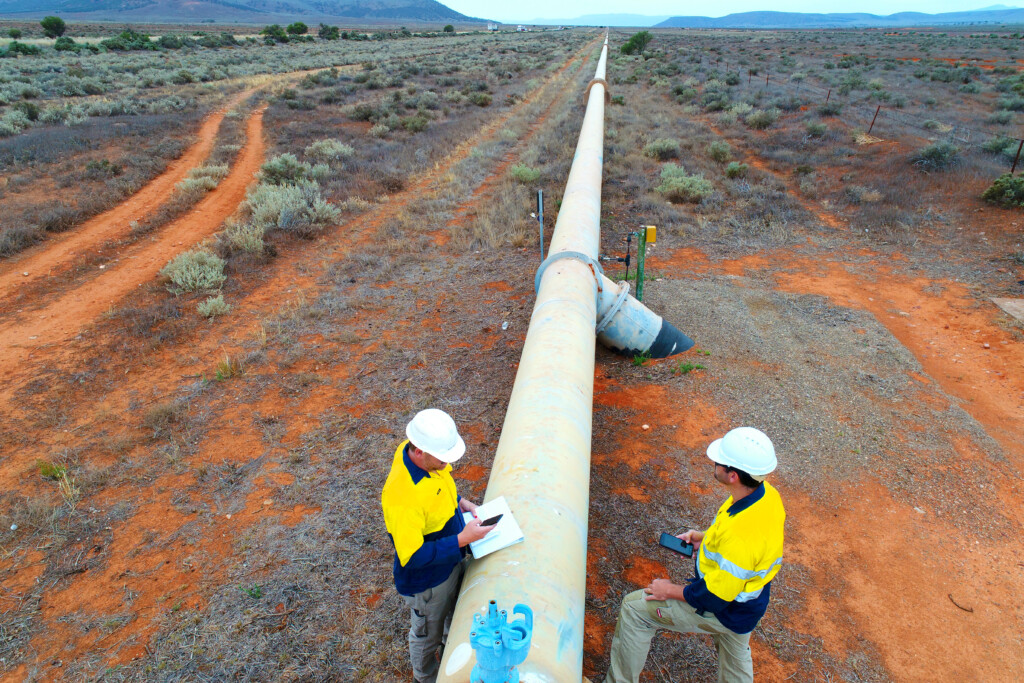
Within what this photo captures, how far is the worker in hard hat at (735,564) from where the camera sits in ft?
9.07

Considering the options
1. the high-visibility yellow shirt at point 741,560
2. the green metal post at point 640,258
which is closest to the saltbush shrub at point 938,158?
the green metal post at point 640,258

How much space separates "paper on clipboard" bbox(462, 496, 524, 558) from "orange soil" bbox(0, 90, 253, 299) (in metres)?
10.8

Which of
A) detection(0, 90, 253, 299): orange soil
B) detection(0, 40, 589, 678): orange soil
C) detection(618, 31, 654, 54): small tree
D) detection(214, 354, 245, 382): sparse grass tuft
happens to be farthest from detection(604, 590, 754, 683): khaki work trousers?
detection(618, 31, 654, 54): small tree

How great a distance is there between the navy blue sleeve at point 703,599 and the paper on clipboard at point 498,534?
3.41 ft

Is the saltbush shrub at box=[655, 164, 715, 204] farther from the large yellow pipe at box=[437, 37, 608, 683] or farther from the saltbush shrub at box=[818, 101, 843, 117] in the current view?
the saltbush shrub at box=[818, 101, 843, 117]

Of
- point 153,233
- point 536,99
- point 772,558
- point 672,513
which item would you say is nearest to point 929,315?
point 672,513

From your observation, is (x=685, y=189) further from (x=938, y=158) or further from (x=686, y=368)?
(x=686, y=368)

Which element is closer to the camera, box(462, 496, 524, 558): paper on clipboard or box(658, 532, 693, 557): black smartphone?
box(462, 496, 524, 558): paper on clipboard

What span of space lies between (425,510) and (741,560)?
5.60ft

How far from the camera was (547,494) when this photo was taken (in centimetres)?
324

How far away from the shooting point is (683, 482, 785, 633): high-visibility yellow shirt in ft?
9.02

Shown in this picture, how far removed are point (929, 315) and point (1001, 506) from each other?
4432mm

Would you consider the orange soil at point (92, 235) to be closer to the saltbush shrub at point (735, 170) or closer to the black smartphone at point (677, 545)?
the black smartphone at point (677, 545)

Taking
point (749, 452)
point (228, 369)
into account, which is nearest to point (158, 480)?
point (228, 369)
